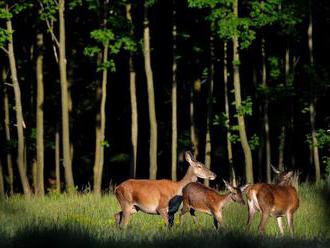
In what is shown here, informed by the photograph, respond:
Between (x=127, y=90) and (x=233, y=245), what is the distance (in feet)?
109

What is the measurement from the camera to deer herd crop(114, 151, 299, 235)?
20125 millimetres

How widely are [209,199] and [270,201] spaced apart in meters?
1.05

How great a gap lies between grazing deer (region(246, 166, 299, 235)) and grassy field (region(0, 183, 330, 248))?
1.19 feet

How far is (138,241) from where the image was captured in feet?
57.4

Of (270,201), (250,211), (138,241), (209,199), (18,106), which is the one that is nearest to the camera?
(138,241)

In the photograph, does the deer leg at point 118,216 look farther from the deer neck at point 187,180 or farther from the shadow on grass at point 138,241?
the shadow on grass at point 138,241

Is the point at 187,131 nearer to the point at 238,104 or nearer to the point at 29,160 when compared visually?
the point at 29,160

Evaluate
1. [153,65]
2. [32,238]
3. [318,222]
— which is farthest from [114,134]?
[32,238]

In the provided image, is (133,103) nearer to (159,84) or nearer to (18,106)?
(18,106)

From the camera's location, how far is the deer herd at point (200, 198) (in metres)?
20.1

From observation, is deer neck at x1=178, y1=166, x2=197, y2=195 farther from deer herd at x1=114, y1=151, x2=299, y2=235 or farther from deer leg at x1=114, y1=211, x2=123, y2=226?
deer leg at x1=114, y1=211, x2=123, y2=226

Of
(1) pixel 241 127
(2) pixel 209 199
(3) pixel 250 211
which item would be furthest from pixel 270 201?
(1) pixel 241 127

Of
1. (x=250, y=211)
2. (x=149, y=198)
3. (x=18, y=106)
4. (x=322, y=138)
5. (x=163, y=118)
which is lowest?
(x=250, y=211)

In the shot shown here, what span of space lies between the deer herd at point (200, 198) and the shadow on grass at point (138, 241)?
1.85 m
